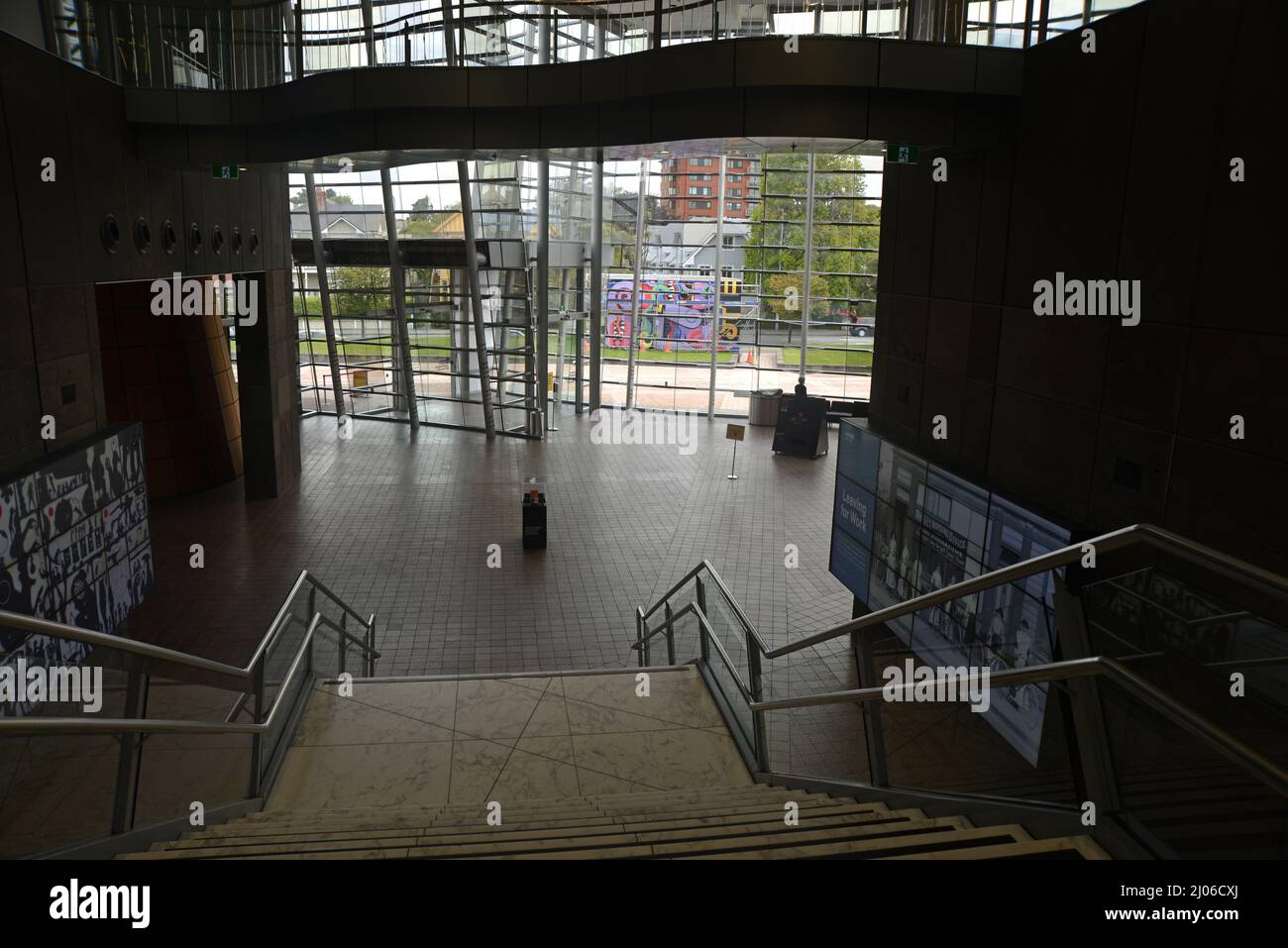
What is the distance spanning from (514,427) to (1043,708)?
1909 cm

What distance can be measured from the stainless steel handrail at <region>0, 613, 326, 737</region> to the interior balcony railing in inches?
238

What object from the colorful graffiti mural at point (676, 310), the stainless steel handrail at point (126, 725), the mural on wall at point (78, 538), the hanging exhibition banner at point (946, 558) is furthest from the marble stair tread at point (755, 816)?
the colorful graffiti mural at point (676, 310)

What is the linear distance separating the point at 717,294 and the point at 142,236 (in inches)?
609

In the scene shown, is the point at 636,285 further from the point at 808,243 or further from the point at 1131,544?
the point at 1131,544

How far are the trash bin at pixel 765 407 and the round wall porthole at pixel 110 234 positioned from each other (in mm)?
15028

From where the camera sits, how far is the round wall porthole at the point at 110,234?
956 cm

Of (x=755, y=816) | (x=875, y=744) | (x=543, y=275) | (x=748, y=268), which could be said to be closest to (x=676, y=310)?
(x=748, y=268)

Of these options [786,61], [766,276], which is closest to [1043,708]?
[786,61]

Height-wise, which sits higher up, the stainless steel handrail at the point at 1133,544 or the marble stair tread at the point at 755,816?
the stainless steel handrail at the point at 1133,544

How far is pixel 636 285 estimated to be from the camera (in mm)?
24109

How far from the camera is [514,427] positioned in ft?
71.9

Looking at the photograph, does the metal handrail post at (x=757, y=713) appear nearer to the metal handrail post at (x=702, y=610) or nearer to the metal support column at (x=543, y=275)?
the metal handrail post at (x=702, y=610)

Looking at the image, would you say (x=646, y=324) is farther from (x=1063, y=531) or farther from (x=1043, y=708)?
(x=1043, y=708)

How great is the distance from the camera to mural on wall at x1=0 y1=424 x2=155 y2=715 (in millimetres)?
7531
